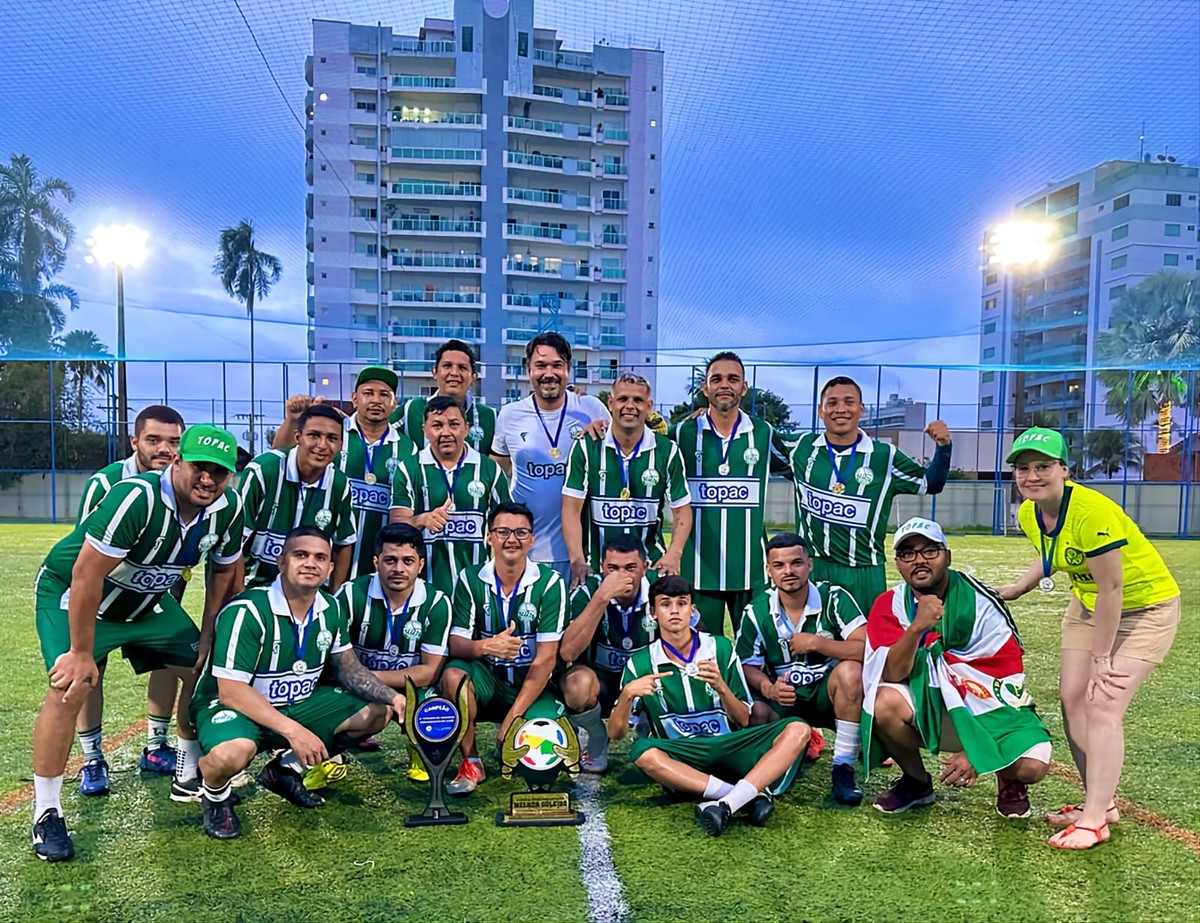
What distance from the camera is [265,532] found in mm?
4113

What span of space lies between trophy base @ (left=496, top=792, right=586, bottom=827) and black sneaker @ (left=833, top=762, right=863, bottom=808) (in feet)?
3.61

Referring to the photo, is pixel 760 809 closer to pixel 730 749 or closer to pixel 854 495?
pixel 730 749

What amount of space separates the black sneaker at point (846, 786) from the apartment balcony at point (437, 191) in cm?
4304

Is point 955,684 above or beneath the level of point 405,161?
beneath

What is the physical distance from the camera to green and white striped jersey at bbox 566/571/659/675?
13.6ft

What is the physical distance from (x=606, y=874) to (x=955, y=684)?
5.24 feet

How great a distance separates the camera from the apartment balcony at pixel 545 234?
4422 cm

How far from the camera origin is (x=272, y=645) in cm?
346

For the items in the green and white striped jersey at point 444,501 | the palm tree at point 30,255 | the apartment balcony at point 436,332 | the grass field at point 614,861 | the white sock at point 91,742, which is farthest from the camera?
the apartment balcony at point 436,332

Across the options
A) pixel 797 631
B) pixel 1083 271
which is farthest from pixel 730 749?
pixel 1083 271

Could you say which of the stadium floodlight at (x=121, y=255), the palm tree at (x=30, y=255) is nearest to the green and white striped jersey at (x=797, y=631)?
the palm tree at (x=30, y=255)

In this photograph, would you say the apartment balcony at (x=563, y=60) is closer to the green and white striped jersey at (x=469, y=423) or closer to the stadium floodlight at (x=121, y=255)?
the stadium floodlight at (x=121, y=255)

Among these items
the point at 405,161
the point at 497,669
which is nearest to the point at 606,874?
the point at 497,669

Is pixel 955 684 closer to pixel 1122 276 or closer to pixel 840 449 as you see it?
pixel 840 449
